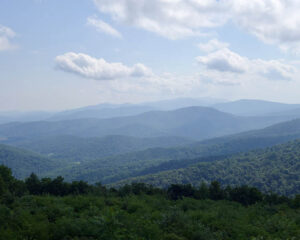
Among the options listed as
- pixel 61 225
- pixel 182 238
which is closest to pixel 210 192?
pixel 182 238

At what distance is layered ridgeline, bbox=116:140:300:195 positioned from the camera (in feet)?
442

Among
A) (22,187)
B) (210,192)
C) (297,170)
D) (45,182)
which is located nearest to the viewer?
(22,187)

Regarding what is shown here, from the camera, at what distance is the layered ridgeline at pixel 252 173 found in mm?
134775

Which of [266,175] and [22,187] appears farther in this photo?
[266,175]

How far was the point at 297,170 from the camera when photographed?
477ft

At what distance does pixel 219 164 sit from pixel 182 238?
7110 inches

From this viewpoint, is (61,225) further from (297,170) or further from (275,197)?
(297,170)

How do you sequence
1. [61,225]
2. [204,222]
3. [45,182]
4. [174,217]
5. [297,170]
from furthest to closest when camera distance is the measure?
[297,170] < [45,182] < [204,222] < [174,217] < [61,225]

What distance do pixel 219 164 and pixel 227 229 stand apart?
17528cm

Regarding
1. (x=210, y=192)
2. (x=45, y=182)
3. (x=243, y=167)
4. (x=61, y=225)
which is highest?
(x=61, y=225)

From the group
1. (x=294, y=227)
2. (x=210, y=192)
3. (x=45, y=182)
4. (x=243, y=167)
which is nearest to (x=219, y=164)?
(x=243, y=167)

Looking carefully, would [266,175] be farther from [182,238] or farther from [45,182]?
[182,238]

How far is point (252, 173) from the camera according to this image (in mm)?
160375

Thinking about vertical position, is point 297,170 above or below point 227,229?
below
